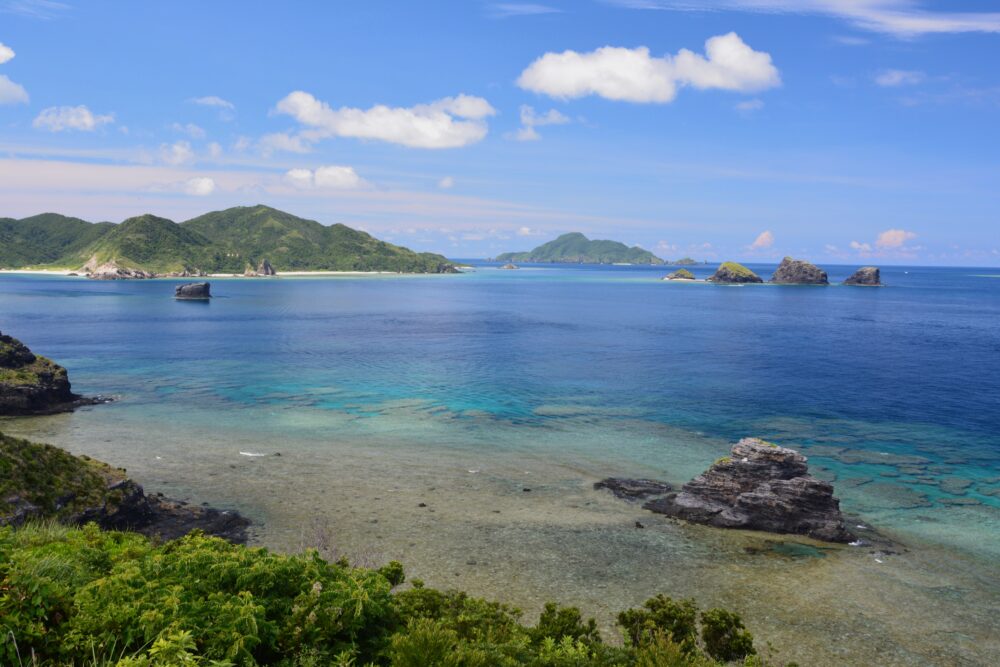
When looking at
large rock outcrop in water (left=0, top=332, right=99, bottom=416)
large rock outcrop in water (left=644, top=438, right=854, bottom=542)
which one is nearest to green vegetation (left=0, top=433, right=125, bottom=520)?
large rock outcrop in water (left=644, top=438, right=854, bottom=542)

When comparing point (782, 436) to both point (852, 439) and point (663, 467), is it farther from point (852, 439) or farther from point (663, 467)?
point (663, 467)

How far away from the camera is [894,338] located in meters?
134

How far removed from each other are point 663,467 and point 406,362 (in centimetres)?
5891

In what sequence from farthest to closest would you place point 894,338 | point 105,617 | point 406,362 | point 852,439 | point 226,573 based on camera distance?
point 894,338
point 406,362
point 852,439
point 226,573
point 105,617

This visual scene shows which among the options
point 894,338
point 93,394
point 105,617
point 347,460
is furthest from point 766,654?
point 894,338

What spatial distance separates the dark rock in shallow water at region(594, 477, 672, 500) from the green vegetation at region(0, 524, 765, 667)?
2443 cm

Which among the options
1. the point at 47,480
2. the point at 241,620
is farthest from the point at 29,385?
the point at 241,620

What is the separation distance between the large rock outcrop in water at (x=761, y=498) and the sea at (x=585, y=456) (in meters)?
1.29

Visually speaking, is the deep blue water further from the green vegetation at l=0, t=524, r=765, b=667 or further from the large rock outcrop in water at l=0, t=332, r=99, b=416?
the green vegetation at l=0, t=524, r=765, b=667

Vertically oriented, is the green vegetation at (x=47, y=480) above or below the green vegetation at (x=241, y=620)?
below

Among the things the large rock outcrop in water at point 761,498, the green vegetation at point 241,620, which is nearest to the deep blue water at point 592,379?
the large rock outcrop in water at point 761,498

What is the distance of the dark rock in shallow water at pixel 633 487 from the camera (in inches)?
1723

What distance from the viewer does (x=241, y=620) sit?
13758 millimetres

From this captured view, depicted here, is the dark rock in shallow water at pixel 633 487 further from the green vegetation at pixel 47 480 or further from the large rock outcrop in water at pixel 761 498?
the green vegetation at pixel 47 480
